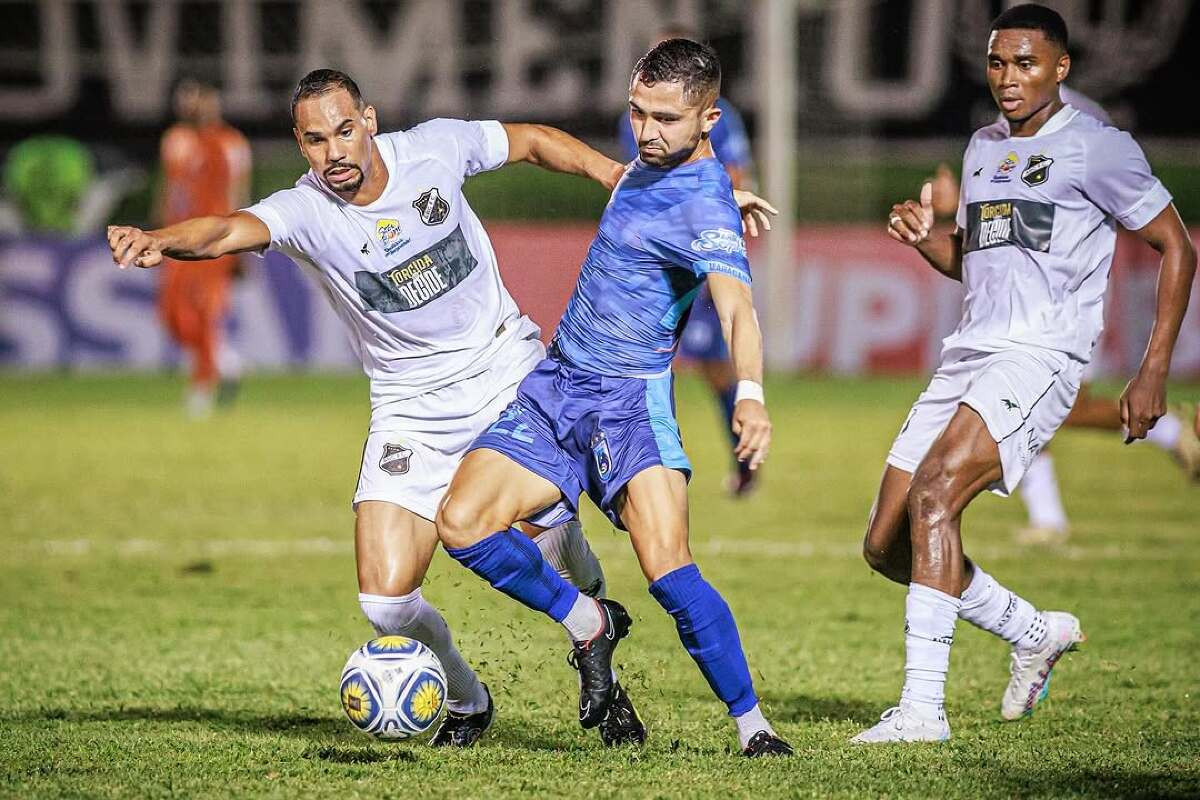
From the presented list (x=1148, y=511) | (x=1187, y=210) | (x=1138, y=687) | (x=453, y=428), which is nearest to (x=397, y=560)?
(x=453, y=428)

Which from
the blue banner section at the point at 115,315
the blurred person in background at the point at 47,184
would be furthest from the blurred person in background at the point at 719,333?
the blurred person in background at the point at 47,184

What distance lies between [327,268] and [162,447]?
27.9 ft

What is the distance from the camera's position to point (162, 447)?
13.5 metres

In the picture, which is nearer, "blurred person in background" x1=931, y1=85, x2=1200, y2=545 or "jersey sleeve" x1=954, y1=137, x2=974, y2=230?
"jersey sleeve" x1=954, y1=137, x2=974, y2=230

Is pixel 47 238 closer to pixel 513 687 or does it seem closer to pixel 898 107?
pixel 898 107

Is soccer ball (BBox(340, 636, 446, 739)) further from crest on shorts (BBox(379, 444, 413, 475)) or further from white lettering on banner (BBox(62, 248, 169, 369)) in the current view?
white lettering on banner (BBox(62, 248, 169, 369))

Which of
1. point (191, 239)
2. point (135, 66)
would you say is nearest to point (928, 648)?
point (191, 239)

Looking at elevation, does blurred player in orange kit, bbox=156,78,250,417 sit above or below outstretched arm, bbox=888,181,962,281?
below

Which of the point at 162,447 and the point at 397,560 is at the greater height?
the point at 397,560

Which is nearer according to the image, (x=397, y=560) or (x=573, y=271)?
(x=397, y=560)

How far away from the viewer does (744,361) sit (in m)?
4.88

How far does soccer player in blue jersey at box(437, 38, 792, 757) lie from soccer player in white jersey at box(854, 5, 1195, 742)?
84 centimetres

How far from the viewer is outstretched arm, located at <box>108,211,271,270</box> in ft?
16.0

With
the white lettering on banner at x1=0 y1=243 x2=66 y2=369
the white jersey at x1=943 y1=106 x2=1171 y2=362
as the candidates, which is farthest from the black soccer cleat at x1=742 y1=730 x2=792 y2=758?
the white lettering on banner at x1=0 y1=243 x2=66 y2=369
